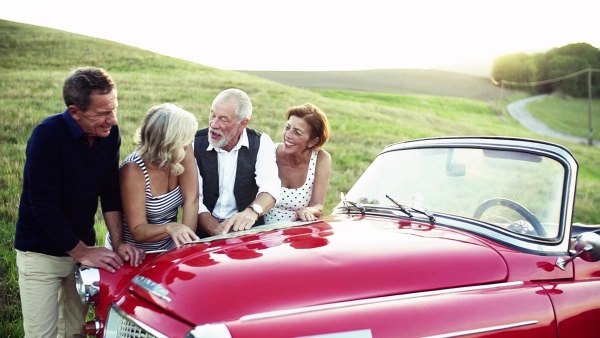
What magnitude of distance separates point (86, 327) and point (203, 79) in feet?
63.7

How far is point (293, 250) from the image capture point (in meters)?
2.88

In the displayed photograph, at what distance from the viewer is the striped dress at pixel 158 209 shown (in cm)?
384

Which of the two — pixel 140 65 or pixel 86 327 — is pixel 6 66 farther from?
pixel 86 327

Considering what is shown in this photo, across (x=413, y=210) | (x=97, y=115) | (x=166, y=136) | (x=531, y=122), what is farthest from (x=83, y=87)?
(x=531, y=122)

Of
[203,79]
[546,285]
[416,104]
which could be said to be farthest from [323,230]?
[416,104]

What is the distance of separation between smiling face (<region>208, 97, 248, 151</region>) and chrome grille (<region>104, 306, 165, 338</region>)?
177 cm

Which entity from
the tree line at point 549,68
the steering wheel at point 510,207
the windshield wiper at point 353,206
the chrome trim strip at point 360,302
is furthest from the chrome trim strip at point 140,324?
the tree line at point 549,68

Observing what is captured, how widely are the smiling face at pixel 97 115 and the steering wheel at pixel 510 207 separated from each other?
7.13 feet

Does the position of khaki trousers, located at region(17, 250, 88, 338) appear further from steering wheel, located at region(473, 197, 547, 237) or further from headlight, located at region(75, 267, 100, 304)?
steering wheel, located at region(473, 197, 547, 237)

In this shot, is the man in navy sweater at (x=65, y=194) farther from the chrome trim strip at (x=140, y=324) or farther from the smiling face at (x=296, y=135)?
the smiling face at (x=296, y=135)

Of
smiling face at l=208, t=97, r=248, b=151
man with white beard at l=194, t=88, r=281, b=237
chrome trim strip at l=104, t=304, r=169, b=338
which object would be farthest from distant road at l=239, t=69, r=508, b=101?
chrome trim strip at l=104, t=304, r=169, b=338

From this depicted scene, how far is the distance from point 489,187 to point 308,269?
Answer: 4.97 feet

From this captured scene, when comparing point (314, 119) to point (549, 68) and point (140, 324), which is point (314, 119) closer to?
point (140, 324)

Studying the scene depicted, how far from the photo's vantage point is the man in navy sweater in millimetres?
3396
